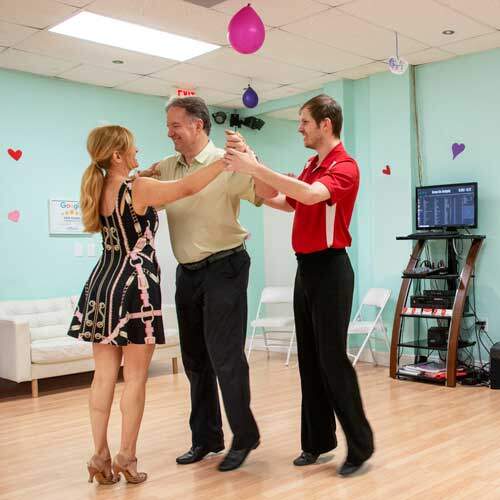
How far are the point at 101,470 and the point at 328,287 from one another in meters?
1.29

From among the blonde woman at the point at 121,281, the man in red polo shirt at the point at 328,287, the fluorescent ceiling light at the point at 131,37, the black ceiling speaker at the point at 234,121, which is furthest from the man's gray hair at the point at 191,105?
the black ceiling speaker at the point at 234,121

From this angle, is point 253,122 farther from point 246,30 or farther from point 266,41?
point 246,30

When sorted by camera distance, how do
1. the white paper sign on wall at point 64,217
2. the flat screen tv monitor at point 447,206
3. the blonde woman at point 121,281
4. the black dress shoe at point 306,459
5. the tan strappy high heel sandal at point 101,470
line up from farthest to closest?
the white paper sign on wall at point 64,217
the flat screen tv monitor at point 447,206
the black dress shoe at point 306,459
the tan strappy high heel sandal at point 101,470
the blonde woman at point 121,281

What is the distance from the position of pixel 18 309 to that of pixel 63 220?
38.6 inches

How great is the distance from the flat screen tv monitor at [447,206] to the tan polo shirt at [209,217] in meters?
3.01

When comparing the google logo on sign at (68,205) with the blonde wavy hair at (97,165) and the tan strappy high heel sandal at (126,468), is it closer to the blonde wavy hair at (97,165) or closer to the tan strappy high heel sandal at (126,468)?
the blonde wavy hair at (97,165)

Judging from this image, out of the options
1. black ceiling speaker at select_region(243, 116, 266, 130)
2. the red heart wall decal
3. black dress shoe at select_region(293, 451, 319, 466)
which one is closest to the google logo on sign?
the red heart wall decal

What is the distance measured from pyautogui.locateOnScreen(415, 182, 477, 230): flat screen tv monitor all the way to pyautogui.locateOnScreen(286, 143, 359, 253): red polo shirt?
9.43ft

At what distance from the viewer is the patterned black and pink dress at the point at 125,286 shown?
9.37ft

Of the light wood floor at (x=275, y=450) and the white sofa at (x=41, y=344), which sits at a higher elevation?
the white sofa at (x=41, y=344)

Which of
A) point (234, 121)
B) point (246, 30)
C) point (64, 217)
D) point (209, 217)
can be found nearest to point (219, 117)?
point (234, 121)

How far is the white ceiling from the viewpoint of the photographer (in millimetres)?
4602

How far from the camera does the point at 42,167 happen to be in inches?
246

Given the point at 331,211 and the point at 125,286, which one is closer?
the point at 125,286
